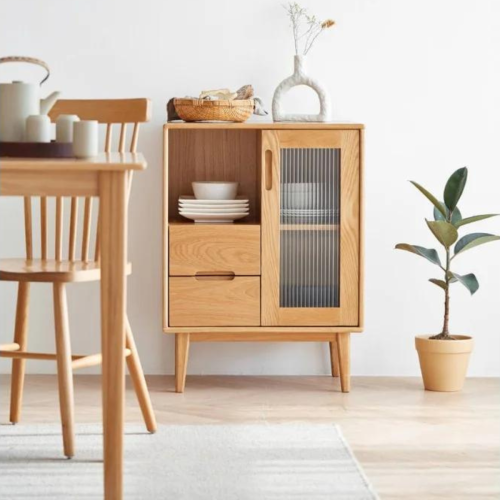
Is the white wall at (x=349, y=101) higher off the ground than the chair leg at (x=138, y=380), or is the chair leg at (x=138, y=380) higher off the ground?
the white wall at (x=349, y=101)

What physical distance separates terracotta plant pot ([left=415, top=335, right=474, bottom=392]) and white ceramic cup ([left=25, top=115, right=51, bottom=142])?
1813 mm

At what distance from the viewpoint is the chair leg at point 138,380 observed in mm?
2767

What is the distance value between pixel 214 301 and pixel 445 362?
858mm

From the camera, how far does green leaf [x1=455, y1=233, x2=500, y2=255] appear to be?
3510mm

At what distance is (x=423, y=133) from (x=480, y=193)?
0.32 m

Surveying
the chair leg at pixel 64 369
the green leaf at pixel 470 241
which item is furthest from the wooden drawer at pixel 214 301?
the chair leg at pixel 64 369

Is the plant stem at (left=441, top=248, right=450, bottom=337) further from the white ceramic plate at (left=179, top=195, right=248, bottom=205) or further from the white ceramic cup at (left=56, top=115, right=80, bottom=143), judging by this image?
the white ceramic cup at (left=56, top=115, right=80, bottom=143)

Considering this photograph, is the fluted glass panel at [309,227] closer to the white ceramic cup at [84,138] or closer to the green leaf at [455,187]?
the green leaf at [455,187]

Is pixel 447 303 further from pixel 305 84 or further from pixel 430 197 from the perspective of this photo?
pixel 305 84

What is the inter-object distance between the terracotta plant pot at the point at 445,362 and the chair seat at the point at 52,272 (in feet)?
4.59

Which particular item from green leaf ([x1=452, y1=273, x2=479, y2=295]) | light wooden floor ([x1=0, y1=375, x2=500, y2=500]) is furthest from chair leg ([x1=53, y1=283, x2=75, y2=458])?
green leaf ([x1=452, y1=273, x2=479, y2=295])

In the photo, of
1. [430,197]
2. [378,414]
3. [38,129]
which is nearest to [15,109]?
[38,129]

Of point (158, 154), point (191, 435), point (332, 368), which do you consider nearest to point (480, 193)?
point (332, 368)

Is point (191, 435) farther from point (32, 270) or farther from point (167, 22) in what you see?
point (167, 22)
